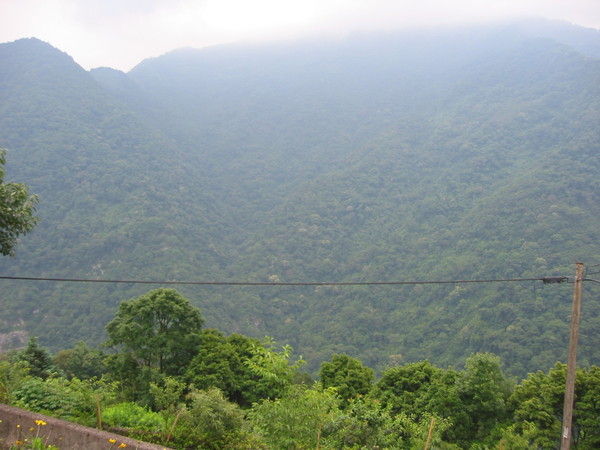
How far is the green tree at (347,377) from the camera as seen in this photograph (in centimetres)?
2563

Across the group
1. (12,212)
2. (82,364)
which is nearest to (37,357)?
(82,364)

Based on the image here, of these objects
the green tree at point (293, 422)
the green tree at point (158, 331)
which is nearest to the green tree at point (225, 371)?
the green tree at point (158, 331)

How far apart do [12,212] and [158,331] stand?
1887 centimetres

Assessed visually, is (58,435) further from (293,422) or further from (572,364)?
(572,364)

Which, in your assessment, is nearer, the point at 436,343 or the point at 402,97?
the point at 436,343

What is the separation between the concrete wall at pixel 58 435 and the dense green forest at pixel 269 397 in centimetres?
12

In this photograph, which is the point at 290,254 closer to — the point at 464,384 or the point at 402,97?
the point at 464,384

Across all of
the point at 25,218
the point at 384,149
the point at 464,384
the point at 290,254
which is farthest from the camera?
the point at 384,149

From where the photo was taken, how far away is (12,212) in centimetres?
934

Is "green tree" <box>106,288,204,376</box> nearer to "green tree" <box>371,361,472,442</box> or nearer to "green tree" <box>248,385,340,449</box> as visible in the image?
"green tree" <box>371,361,472,442</box>

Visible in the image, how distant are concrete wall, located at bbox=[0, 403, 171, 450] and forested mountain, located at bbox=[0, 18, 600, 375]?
52.7 meters

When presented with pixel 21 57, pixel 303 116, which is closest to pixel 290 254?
pixel 303 116

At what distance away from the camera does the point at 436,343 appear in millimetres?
64312

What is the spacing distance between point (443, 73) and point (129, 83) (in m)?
124
